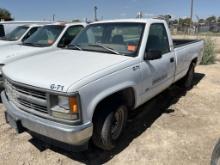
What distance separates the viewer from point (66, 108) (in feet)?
9.77

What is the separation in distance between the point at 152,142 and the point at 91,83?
1.63m

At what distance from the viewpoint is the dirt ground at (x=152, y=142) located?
3.63 meters

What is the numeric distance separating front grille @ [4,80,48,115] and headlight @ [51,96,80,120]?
147 mm

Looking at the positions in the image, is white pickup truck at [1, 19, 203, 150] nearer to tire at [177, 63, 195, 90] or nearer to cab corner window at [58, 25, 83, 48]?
tire at [177, 63, 195, 90]

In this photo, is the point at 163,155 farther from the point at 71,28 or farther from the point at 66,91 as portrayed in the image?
the point at 71,28

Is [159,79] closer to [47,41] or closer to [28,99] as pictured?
[28,99]

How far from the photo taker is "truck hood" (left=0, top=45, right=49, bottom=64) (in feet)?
19.0

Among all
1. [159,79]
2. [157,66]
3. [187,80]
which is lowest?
[187,80]

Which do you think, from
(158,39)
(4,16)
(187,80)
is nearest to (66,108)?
(158,39)

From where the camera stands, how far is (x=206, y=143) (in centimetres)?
407

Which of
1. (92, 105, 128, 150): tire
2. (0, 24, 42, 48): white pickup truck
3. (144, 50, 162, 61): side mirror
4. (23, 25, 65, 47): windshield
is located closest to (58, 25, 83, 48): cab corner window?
(23, 25, 65, 47): windshield

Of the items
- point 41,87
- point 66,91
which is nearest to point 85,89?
point 66,91

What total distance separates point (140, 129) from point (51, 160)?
1676mm

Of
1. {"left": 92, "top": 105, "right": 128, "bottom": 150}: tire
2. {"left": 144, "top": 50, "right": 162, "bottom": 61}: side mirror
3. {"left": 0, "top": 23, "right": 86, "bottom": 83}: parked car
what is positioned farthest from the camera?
{"left": 0, "top": 23, "right": 86, "bottom": 83}: parked car
